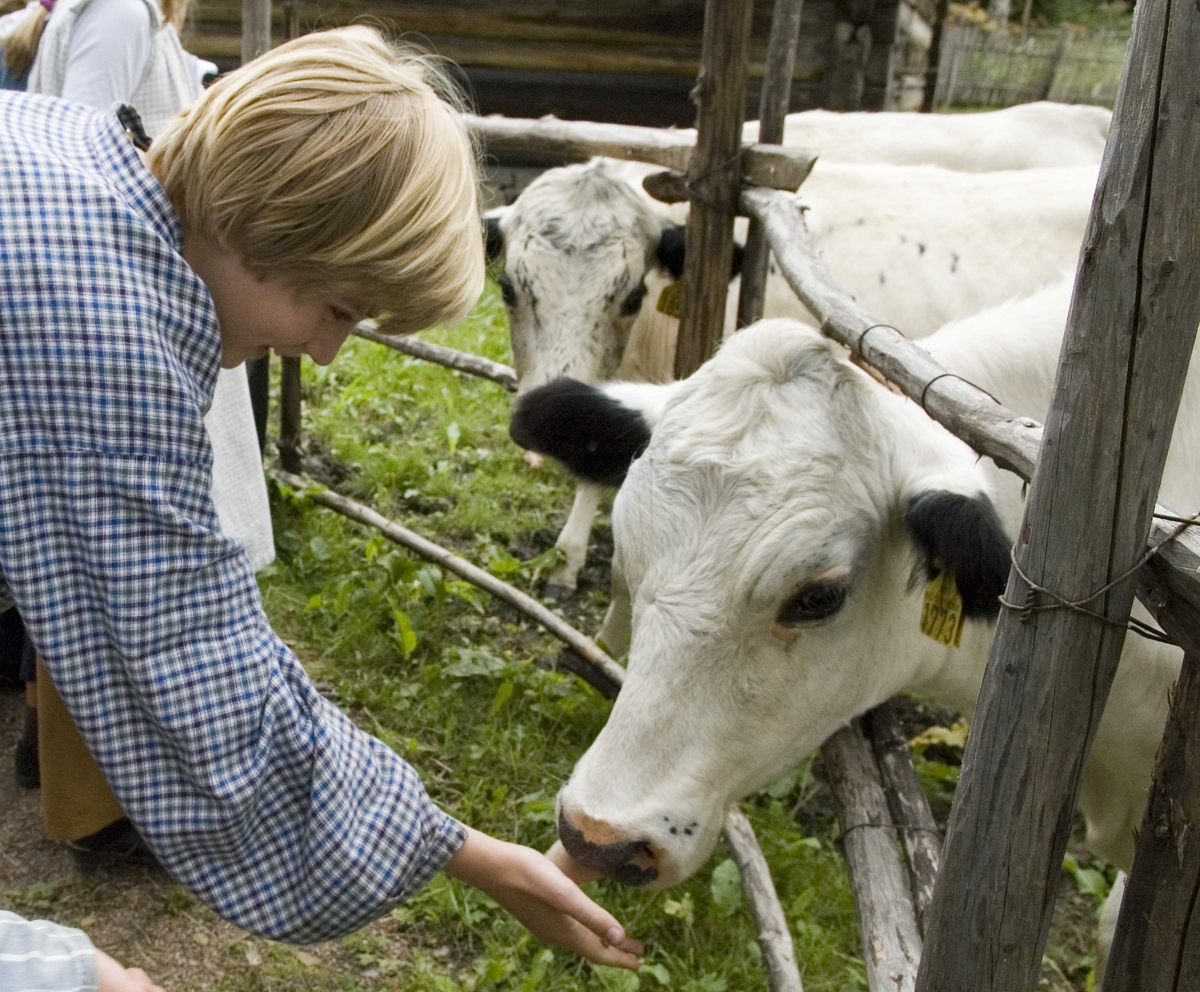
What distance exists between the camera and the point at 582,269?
4.72 meters

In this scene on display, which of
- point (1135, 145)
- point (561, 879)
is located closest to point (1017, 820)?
point (561, 879)

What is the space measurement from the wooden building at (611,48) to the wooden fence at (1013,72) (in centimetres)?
1063

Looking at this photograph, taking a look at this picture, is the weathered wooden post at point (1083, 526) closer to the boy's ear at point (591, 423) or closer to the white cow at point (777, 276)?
the boy's ear at point (591, 423)

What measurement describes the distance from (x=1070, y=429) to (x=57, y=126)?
49.4 inches

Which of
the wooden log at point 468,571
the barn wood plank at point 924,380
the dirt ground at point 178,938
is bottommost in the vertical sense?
the dirt ground at point 178,938

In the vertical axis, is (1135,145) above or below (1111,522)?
above

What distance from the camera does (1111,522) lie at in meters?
1.28

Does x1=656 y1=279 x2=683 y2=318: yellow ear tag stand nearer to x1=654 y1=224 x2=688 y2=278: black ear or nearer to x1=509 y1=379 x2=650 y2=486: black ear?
x1=654 y1=224 x2=688 y2=278: black ear

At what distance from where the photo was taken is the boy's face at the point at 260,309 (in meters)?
1.48

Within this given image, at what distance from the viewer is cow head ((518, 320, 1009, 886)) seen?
83.8 inches

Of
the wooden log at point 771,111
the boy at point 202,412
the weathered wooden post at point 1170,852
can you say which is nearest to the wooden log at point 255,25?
the wooden log at point 771,111

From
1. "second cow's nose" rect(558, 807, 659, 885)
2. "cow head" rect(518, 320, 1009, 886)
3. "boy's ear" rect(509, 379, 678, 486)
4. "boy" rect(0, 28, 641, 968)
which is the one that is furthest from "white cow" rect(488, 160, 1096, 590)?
"boy" rect(0, 28, 641, 968)

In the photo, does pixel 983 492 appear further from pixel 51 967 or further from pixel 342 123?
pixel 51 967

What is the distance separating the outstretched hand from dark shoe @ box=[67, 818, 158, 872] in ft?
5.41
